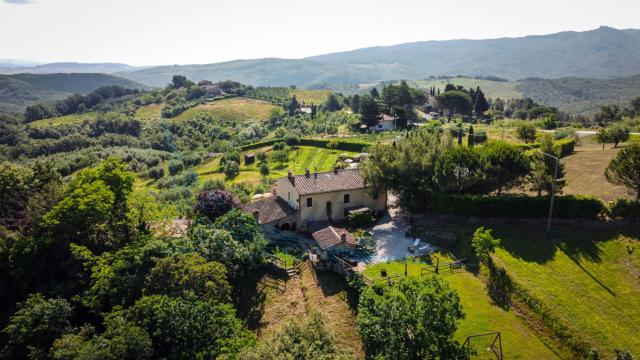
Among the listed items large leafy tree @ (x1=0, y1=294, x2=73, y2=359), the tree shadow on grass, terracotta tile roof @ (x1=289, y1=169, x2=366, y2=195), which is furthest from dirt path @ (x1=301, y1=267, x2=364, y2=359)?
large leafy tree @ (x1=0, y1=294, x2=73, y2=359)

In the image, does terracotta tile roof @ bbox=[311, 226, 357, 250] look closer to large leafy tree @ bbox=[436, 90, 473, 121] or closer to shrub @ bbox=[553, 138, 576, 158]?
shrub @ bbox=[553, 138, 576, 158]

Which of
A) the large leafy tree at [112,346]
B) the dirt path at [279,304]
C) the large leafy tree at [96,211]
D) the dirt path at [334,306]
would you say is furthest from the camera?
the large leafy tree at [96,211]

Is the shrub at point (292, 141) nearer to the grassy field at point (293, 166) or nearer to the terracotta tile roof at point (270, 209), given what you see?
the grassy field at point (293, 166)

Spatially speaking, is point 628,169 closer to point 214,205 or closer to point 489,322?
point 489,322

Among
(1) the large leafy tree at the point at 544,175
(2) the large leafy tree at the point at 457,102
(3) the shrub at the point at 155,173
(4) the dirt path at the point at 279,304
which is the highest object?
(2) the large leafy tree at the point at 457,102

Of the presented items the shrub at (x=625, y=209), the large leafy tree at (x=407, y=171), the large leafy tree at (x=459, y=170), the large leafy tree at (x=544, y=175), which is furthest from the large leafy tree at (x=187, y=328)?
the shrub at (x=625, y=209)
